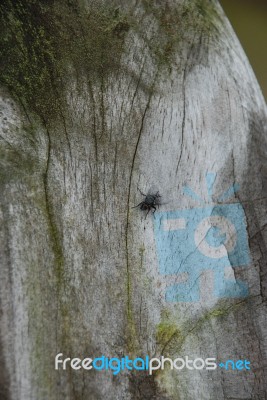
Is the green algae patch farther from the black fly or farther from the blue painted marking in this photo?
the blue painted marking

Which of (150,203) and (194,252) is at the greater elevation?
(150,203)

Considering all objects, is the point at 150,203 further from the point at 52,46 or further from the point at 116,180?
the point at 52,46

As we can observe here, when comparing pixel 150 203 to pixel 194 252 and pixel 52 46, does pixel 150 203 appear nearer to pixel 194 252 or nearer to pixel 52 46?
pixel 194 252

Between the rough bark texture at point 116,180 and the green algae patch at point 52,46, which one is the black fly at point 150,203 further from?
the green algae patch at point 52,46

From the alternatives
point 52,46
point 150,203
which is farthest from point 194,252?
point 52,46

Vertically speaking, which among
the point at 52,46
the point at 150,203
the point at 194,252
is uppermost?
the point at 52,46

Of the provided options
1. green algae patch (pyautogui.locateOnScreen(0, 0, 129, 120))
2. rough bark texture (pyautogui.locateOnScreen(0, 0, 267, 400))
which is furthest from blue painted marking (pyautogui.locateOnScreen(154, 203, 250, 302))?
green algae patch (pyautogui.locateOnScreen(0, 0, 129, 120))

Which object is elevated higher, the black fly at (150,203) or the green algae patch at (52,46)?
the green algae patch at (52,46)

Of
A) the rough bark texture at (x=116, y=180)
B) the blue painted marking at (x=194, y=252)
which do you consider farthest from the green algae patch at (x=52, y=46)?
the blue painted marking at (x=194, y=252)
